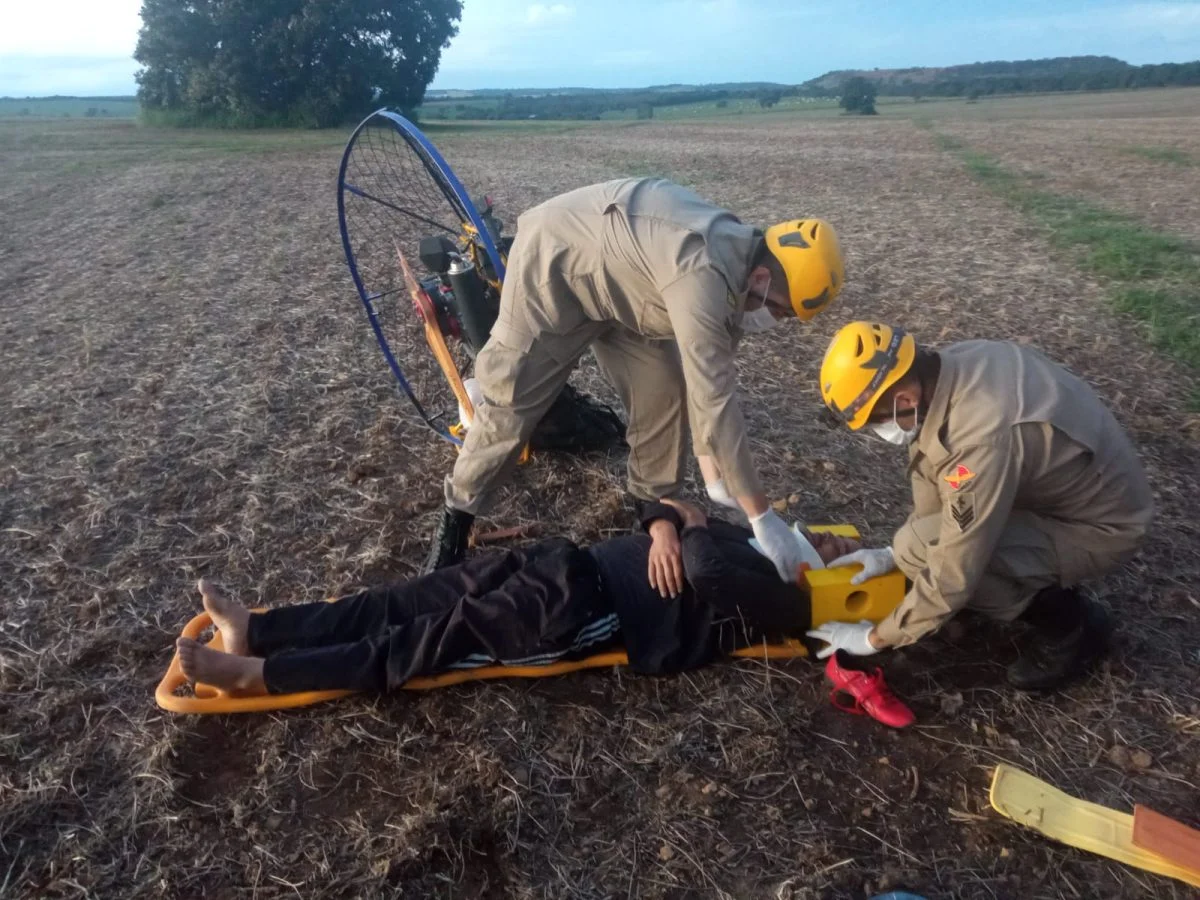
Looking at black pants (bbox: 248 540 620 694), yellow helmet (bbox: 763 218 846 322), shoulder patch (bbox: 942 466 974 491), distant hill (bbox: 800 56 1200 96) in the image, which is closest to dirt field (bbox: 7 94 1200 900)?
black pants (bbox: 248 540 620 694)

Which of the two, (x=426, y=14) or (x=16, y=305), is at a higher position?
(x=426, y=14)

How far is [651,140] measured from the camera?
26.0 m

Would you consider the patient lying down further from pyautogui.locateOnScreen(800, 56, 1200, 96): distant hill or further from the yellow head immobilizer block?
pyautogui.locateOnScreen(800, 56, 1200, 96): distant hill

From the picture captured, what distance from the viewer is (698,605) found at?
3.50 m

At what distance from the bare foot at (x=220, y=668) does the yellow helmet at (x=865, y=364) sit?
2373 millimetres

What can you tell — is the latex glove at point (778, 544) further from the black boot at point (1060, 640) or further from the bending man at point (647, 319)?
the black boot at point (1060, 640)

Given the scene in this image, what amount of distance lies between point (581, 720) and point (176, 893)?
1.43 meters

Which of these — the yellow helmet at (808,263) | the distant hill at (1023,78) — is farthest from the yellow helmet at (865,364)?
the distant hill at (1023,78)

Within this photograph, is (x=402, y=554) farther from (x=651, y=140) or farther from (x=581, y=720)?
(x=651, y=140)

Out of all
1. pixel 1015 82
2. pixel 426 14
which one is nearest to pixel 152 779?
pixel 426 14

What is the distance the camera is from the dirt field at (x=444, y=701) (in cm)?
279

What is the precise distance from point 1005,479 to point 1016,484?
0.06 meters

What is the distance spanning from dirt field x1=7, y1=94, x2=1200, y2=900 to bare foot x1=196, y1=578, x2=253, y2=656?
0.95 ft

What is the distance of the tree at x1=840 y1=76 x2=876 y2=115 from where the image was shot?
133 ft
